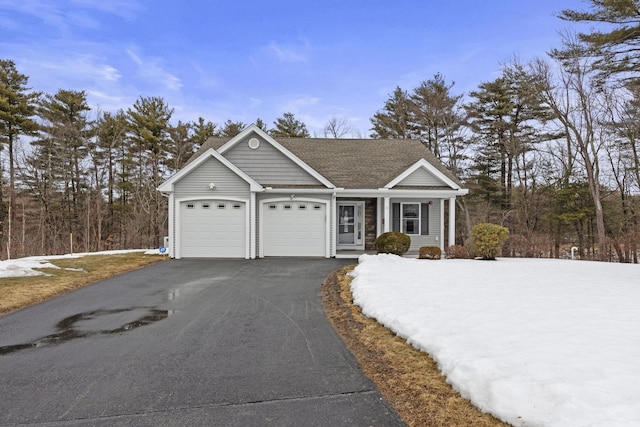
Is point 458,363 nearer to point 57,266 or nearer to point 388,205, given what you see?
point 388,205

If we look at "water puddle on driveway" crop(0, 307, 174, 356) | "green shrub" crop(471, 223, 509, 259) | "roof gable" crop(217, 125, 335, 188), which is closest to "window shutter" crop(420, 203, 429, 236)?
"green shrub" crop(471, 223, 509, 259)

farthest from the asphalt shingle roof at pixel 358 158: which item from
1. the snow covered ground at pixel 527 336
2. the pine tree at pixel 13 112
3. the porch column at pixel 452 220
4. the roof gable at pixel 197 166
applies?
the pine tree at pixel 13 112

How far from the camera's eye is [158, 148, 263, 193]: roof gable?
44.1 feet

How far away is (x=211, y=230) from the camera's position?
45.2 feet

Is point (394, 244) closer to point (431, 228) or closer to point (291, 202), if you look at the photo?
point (431, 228)

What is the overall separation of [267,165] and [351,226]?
4.68 m

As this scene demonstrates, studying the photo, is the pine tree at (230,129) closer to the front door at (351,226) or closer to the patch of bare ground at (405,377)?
the front door at (351,226)

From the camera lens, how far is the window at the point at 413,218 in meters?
15.8

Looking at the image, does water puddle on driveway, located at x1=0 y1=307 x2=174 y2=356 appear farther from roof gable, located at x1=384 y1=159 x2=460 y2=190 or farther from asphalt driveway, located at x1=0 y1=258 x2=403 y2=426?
roof gable, located at x1=384 y1=159 x2=460 y2=190

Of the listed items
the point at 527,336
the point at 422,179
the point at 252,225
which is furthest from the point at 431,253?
the point at 527,336

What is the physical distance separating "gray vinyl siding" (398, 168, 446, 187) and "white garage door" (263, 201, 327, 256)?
3938 millimetres

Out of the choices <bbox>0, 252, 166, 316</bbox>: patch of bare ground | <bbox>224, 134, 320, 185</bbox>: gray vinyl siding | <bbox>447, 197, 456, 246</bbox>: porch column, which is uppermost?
<bbox>224, 134, 320, 185</bbox>: gray vinyl siding

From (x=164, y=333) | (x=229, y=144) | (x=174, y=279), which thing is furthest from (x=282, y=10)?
(x=164, y=333)

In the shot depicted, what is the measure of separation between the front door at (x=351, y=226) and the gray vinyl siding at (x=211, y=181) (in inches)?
181
